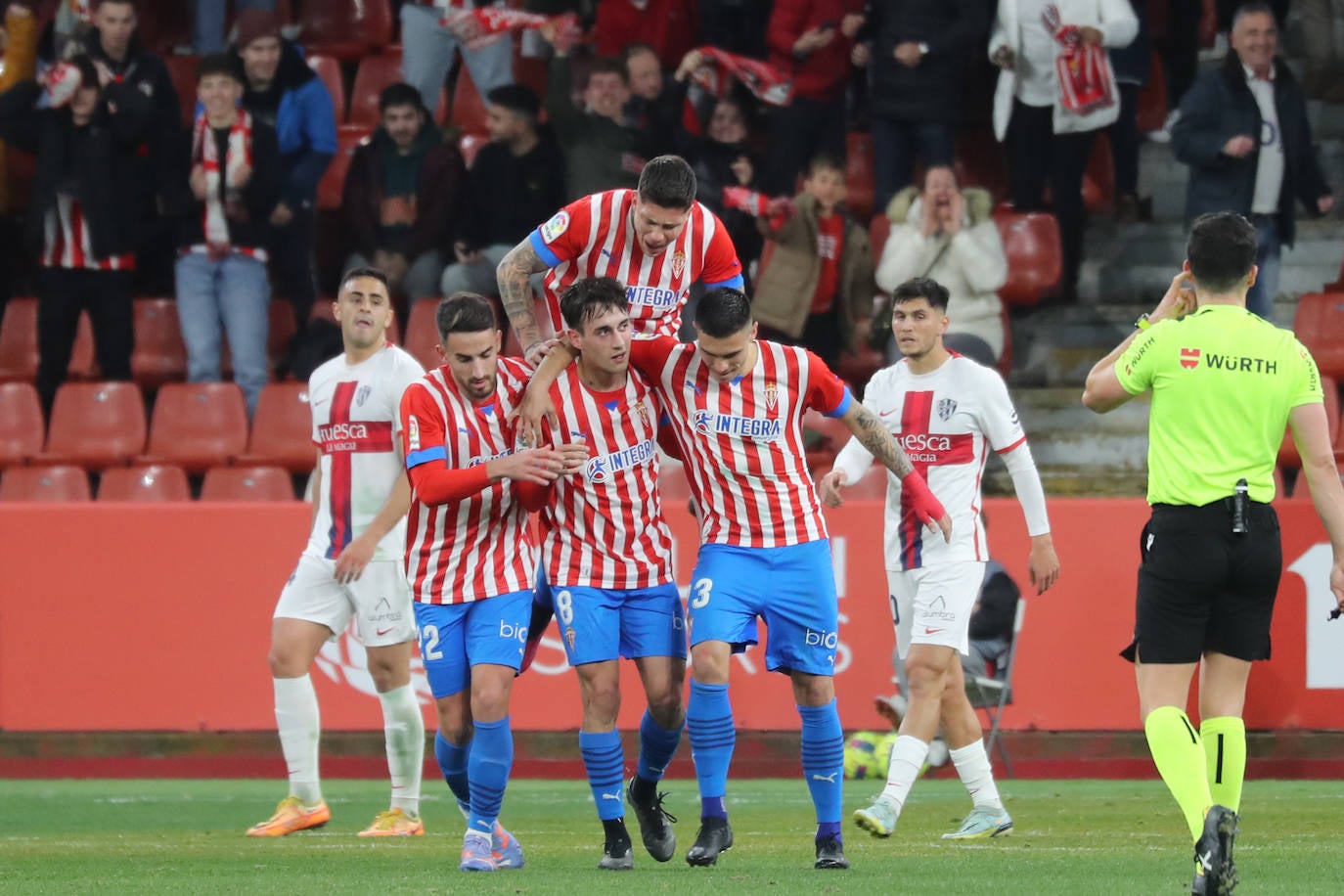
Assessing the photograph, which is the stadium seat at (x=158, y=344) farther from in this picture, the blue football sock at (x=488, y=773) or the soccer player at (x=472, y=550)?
the blue football sock at (x=488, y=773)

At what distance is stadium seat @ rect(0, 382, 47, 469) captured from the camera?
14016 mm

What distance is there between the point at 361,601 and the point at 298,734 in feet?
2.27

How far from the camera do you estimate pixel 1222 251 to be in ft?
20.3

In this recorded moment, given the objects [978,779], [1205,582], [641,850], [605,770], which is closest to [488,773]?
[605,770]

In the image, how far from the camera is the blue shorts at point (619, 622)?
23.6ft

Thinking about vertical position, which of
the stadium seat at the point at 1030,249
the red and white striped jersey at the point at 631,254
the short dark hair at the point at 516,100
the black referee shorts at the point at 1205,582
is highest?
the short dark hair at the point at 516,100

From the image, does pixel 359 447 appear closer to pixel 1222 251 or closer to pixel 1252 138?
pixel 1222 251

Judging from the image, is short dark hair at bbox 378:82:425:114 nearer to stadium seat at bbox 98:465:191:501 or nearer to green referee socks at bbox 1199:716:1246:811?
stadium seat at bbox 98:465:191:501

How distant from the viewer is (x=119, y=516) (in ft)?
39.3

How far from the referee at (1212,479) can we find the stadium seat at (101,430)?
30.1 feet

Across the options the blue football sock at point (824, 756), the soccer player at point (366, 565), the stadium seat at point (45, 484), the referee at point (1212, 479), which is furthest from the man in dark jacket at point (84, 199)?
the referee at point (1212, 479)

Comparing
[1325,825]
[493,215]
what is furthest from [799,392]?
[493,215]

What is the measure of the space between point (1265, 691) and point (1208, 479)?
17.9ft

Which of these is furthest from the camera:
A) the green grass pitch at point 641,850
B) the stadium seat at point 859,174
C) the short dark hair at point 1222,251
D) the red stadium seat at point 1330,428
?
the stadium seat at point 859,174
